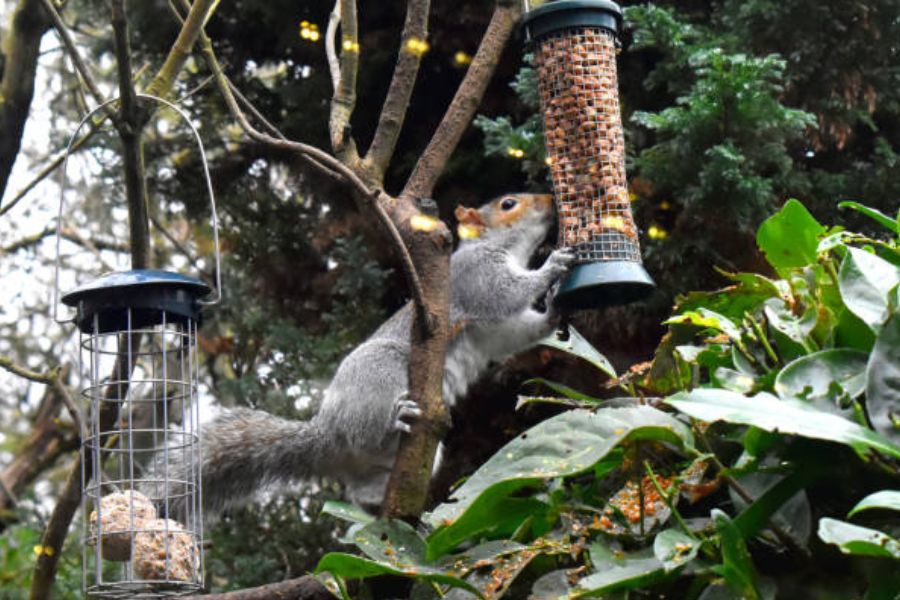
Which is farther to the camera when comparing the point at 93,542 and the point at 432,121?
the point at 432,121

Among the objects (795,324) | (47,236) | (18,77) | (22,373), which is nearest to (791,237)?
(795,324)

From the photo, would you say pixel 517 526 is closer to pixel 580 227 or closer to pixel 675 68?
pixel 580 227

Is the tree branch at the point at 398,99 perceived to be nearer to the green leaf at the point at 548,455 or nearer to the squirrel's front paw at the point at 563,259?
the squirrel's front paw at the point at 563,259

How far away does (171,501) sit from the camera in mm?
2631

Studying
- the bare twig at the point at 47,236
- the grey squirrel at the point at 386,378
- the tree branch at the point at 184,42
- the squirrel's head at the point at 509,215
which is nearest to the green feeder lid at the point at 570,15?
the grey squirrel at the point at 386,378

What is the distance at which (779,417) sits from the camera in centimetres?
127

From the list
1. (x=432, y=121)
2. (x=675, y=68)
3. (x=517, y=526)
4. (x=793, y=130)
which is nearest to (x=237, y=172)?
(x=432, y=121)

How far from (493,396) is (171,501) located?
1.38 m

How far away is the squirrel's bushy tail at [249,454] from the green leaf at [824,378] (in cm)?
169

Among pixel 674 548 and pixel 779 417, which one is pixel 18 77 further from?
pixel 779 417

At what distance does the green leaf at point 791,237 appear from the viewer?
1.76 m

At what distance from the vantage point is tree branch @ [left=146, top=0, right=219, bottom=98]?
2.33m

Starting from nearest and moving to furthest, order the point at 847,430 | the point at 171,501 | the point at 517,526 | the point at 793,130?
the point at 847,430, the point at 517,526, the point at 171,501, the point at 793,130

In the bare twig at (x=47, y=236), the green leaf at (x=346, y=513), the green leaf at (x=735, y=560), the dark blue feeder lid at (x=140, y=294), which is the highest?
the bare twig at (x=47, y=236)
